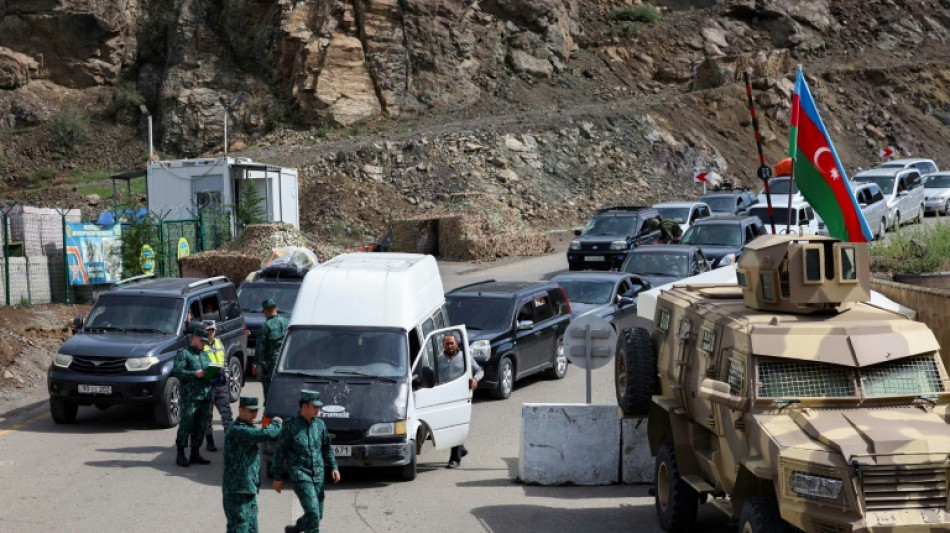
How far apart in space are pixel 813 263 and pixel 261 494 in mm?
6345

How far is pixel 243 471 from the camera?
9.37m

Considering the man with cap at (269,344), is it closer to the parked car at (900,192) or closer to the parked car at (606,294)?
the parked car at (606,294)

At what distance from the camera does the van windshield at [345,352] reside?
13406 millimetres

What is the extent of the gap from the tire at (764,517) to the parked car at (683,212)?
2358 centimetres

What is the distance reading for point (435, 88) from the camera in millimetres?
57469

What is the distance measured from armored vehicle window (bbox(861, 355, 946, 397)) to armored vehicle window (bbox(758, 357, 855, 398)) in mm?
163

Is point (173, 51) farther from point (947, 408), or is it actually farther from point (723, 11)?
point (947, 408)

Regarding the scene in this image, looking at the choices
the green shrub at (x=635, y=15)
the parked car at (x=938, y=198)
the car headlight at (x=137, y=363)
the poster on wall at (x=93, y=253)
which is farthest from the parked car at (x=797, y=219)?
the green shrub at (x=635, y=15)

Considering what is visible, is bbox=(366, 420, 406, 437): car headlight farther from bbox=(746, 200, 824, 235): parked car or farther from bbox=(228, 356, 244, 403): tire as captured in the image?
bbox=(746, 200, 824, 235): parked car

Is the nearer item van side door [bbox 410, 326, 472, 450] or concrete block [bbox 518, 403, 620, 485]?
concrete block [bbox 518, 403, 620, 485]

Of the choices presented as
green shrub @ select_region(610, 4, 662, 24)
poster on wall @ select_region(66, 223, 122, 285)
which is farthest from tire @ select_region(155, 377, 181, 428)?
green shrub @ select_region(610, 4, 662, 24)

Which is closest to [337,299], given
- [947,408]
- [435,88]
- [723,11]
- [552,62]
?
[947,408]

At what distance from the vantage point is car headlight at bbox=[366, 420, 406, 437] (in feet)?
41.5

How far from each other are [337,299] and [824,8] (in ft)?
206
